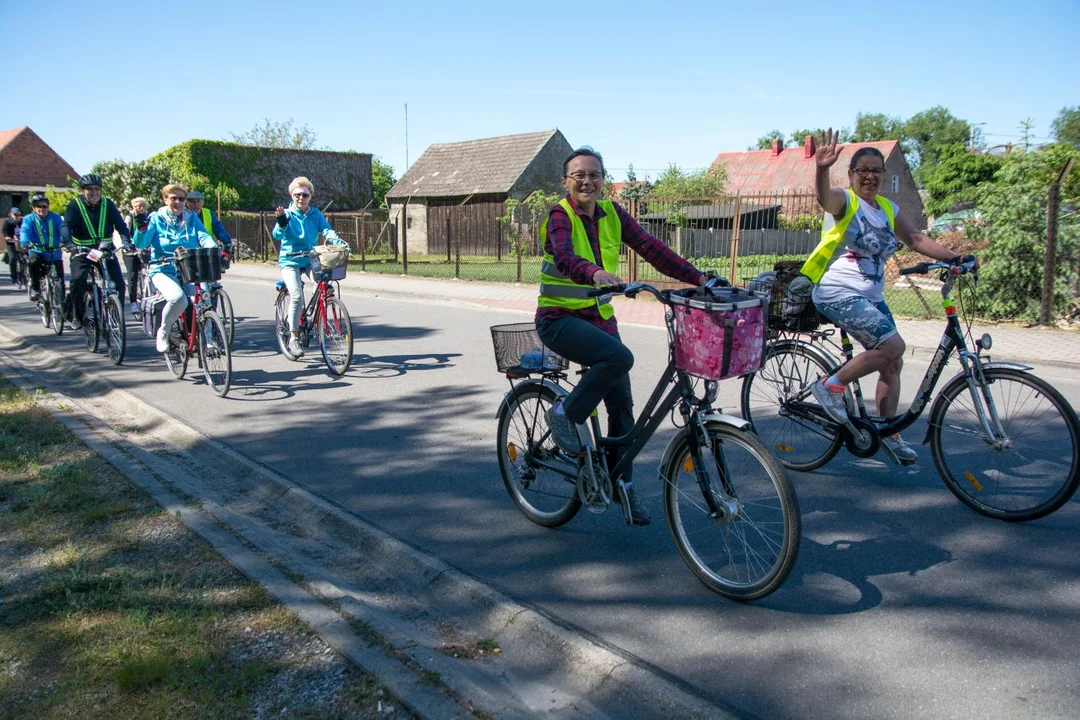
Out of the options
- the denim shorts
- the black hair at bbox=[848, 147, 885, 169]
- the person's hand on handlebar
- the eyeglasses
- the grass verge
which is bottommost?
the grass verge

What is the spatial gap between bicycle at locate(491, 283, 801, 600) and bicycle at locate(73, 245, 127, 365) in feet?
22.3

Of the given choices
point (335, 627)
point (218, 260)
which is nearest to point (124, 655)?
point (335, 627)

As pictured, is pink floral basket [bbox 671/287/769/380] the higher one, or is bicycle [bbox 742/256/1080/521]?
pink floral basket [bbox 671/287/769/380]

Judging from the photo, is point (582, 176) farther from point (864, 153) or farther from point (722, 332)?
point (864, 153)

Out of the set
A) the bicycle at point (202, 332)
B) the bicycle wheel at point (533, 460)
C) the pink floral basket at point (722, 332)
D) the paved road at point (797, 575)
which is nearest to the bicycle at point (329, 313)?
the bicycle at point (202, 332)

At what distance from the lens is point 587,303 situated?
408 centimetres

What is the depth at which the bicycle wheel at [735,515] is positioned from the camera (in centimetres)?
329

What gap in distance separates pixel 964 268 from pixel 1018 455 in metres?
1.08

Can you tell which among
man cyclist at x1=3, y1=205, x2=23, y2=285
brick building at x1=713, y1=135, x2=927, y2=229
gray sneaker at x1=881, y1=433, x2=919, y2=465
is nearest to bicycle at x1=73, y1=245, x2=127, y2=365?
gray sneaker at x1=881, y1=433, x2=919, y2=465

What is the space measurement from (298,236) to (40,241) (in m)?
6.25

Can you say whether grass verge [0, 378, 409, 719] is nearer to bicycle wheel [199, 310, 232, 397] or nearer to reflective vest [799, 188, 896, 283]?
bicycle wheel [199, 310, 232, 397]

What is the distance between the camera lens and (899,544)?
13.8 feet

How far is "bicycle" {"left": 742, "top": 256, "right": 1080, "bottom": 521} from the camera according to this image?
4316 mm

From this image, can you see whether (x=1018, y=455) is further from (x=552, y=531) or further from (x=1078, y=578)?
(x=552, y=531)
